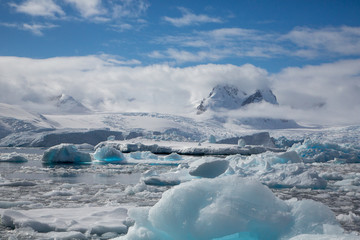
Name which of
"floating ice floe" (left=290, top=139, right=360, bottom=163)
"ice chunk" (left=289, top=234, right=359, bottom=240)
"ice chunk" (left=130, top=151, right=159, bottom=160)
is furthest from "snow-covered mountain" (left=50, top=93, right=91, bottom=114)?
"ice chunk" (left=289, top=234, right=359, bottom=240)

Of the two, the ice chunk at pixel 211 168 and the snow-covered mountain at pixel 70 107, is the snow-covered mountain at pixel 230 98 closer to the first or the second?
the snow-covered mountain at pixel 70 107

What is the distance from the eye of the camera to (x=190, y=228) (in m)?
3.04

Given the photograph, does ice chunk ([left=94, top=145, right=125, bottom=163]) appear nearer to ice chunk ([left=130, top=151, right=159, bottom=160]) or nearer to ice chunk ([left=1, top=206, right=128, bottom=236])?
ice chunk ([left=130, top=151, right=159, bottom=160])

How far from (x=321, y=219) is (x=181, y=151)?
26876 millimetres

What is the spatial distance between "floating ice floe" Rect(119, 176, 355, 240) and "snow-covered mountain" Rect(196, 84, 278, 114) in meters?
117

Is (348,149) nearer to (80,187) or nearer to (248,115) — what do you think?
(80,187)

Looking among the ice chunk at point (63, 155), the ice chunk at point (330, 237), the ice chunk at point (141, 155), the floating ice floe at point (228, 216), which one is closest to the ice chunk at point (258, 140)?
the ice chunk at point (141, 155)

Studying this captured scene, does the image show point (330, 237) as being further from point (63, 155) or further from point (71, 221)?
point (63, 155)

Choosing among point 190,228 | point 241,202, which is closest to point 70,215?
point 190,228

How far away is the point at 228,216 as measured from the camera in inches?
→ 118

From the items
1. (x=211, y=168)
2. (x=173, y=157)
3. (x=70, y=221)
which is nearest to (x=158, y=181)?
(x=211, y=168)

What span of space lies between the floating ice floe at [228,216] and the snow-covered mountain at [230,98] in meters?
117

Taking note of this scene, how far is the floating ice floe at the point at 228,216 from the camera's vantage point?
3.01 m

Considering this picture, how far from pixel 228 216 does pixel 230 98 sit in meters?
129
